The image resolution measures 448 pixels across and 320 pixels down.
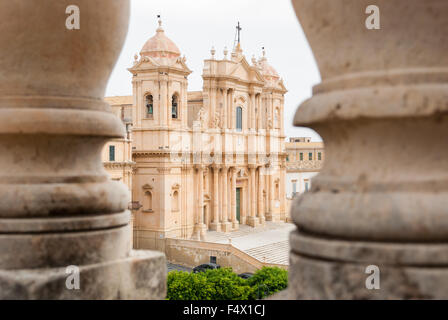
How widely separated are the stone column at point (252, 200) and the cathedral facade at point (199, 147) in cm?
6

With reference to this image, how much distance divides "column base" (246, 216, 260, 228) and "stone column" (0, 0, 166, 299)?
1302 inches

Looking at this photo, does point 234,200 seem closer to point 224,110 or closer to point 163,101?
point 224,110

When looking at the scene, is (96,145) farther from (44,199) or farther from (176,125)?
(176,125)

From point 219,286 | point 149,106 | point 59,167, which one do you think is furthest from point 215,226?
point 59,167

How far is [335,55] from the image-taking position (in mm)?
1739

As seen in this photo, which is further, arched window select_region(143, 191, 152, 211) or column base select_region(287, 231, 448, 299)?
arched window select_region(143, 191, 152, 211)

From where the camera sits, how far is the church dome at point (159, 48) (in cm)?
2889

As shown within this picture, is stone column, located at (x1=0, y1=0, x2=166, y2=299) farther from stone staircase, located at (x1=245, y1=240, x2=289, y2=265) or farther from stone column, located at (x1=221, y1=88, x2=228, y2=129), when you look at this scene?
stone column, located at (x1=221, y1=88, x2=228, y2=129)

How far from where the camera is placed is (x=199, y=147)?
104ft

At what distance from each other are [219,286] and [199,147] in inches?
582

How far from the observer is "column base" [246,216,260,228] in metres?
35.3

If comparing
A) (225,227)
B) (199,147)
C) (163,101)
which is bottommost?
(225,227)

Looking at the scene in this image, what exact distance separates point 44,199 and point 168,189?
27.0 meters

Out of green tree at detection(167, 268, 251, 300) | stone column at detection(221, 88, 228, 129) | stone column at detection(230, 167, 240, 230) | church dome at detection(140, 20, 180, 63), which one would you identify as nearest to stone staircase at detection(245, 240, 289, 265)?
stone column at detection(230, 167, 240, 230)
